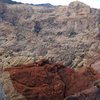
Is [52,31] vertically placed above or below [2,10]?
below

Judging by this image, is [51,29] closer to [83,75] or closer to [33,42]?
[33,42]

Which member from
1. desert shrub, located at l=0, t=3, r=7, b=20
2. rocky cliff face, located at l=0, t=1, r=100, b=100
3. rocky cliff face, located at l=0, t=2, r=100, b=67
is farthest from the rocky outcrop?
desert shrub, located at l=0, t=3, r=7, b=20

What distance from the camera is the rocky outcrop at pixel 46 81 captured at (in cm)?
2483

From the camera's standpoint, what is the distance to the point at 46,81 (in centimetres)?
2586

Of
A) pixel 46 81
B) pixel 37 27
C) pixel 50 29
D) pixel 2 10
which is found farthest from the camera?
pixel 2 10

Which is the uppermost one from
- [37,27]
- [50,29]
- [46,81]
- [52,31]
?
[46,81]

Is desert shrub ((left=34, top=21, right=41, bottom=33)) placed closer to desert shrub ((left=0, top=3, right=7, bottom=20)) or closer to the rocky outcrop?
desert shrub ((left=0, top=3, right=7, bottom=20))

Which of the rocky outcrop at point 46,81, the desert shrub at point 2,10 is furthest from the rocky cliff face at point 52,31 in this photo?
the rocky outcrop at point 46,81

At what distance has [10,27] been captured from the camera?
101562 mm

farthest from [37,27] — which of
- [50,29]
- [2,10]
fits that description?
[2,10]

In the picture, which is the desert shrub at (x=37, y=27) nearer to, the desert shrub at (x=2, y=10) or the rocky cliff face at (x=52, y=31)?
the rocky cliff face at (x=52, y=31)

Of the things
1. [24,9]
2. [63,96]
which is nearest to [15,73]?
[63,96]

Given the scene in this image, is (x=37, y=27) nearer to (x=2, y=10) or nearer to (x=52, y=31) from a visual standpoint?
(x=52, y=31)

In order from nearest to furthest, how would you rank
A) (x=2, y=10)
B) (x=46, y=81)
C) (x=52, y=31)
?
(x=46, y=81) → (x=52, y=31) → (x=2, y=10)
